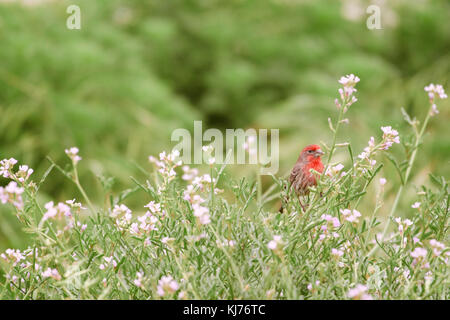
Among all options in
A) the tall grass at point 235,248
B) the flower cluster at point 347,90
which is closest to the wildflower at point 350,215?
the tall grass at point 235,248

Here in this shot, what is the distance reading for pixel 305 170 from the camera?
2.09 m

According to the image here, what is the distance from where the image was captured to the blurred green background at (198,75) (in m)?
4.90

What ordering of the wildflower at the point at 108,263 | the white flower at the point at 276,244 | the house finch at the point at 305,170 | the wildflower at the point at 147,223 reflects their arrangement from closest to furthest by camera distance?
the white flower at the point at 276,244, the wildflower at the point at 108,263, the wildflower at the point at 147,223, the house finch at the point at 305,170

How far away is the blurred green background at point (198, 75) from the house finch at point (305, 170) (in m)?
1.77

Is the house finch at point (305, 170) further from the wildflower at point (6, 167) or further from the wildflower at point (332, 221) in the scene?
the wildflower at point (6, 167)

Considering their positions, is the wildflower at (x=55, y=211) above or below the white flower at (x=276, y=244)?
above

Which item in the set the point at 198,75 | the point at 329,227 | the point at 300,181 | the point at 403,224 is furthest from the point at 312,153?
the point at 198,75

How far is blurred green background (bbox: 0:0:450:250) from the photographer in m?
4.90

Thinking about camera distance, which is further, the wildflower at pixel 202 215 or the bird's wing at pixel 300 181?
the bird's wing at pixel 300 181

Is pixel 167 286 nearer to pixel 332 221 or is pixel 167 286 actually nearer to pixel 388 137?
pixel 332 221

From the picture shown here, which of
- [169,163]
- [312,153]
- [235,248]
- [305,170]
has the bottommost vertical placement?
[235,248]

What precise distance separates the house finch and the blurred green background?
5.80ft

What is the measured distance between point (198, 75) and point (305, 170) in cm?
487
